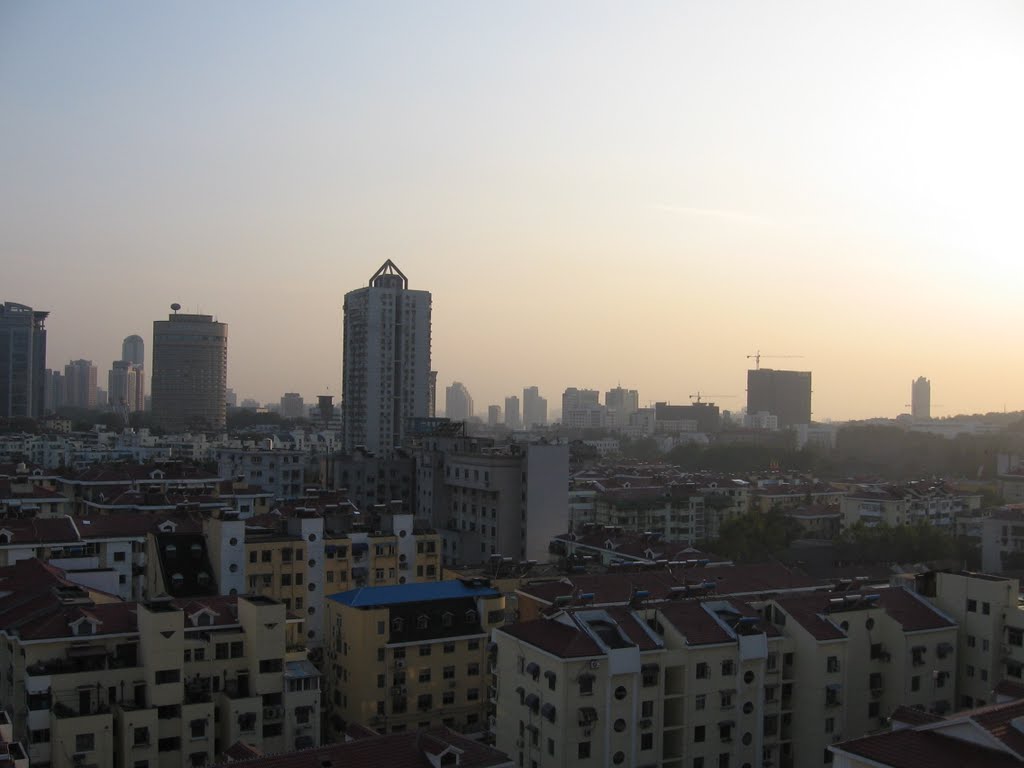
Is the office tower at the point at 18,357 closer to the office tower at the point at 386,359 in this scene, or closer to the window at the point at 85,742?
the office tower at the point at 386,359

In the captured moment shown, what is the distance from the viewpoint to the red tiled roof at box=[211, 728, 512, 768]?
7266mm

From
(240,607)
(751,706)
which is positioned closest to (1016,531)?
(751,706)

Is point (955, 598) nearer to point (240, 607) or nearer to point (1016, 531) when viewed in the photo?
point (240, 607)

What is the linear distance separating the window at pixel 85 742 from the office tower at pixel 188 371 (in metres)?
59.5

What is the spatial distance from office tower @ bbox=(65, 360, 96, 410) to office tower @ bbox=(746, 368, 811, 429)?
64.1 m

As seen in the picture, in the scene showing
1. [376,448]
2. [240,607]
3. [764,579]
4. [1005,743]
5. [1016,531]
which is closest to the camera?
[1005,743]

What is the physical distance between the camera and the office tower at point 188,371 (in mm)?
67875

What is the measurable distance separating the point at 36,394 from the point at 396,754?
6474 cm

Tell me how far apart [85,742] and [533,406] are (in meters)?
130

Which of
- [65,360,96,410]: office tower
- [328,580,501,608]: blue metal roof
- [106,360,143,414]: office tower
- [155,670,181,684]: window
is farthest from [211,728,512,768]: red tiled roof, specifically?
[65,360,96,410]: office tower

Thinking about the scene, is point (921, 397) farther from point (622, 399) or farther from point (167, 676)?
point (167, 676)

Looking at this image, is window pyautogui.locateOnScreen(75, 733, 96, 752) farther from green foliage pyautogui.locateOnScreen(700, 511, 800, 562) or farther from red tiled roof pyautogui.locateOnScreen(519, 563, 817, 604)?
green foliage pyautogui.locateOnScreen(700, 511, 800, 562)

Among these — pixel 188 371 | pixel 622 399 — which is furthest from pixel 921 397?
pixel 188 371

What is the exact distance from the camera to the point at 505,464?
67.7 feet
